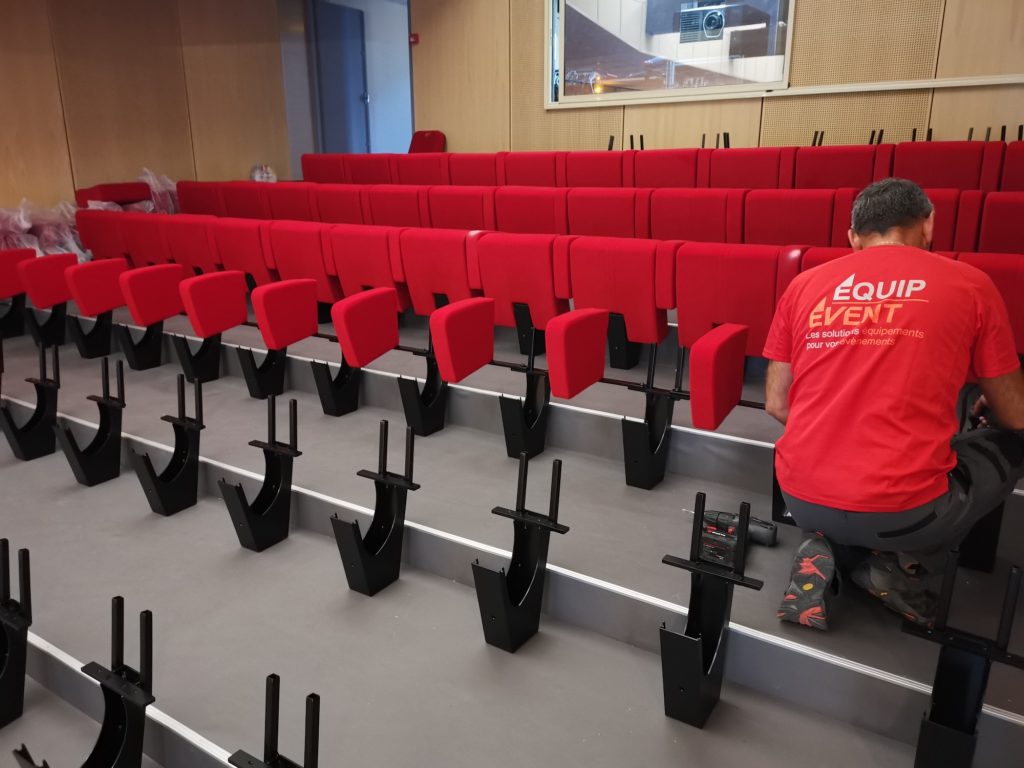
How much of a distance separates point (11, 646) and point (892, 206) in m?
0.50

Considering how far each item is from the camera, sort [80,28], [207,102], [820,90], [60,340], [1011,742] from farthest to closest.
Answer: [207,102] < [80,28] < [820,90] < [60,340] < [1011,742]

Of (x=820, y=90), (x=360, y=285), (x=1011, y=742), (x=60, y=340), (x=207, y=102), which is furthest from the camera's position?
(x=207, y=102)

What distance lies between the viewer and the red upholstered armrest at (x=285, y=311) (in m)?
0.67

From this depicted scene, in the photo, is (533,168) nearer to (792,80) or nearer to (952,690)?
(792,80)

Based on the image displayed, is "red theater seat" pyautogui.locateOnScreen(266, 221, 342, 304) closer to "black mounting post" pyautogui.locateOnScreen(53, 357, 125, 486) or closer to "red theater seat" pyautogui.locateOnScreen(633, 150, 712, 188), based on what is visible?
"black mounting post" pyautogui.locateOnScreen(53, 357, 125, 486)

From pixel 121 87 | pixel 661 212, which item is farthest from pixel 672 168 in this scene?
pixel 121 87

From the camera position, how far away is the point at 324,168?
4.99 ft

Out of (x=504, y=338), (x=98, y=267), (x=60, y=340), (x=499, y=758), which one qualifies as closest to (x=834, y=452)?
(x=499, y=758)

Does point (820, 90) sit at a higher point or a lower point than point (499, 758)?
higher

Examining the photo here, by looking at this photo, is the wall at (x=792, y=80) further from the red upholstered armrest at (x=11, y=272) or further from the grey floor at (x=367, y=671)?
the grey floor at (x=367, y=671)

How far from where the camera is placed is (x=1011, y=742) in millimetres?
316

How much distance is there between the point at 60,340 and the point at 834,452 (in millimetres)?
936

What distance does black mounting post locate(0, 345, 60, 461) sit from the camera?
26.3 inches

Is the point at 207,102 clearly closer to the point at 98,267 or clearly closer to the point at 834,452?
the point at 98,267
